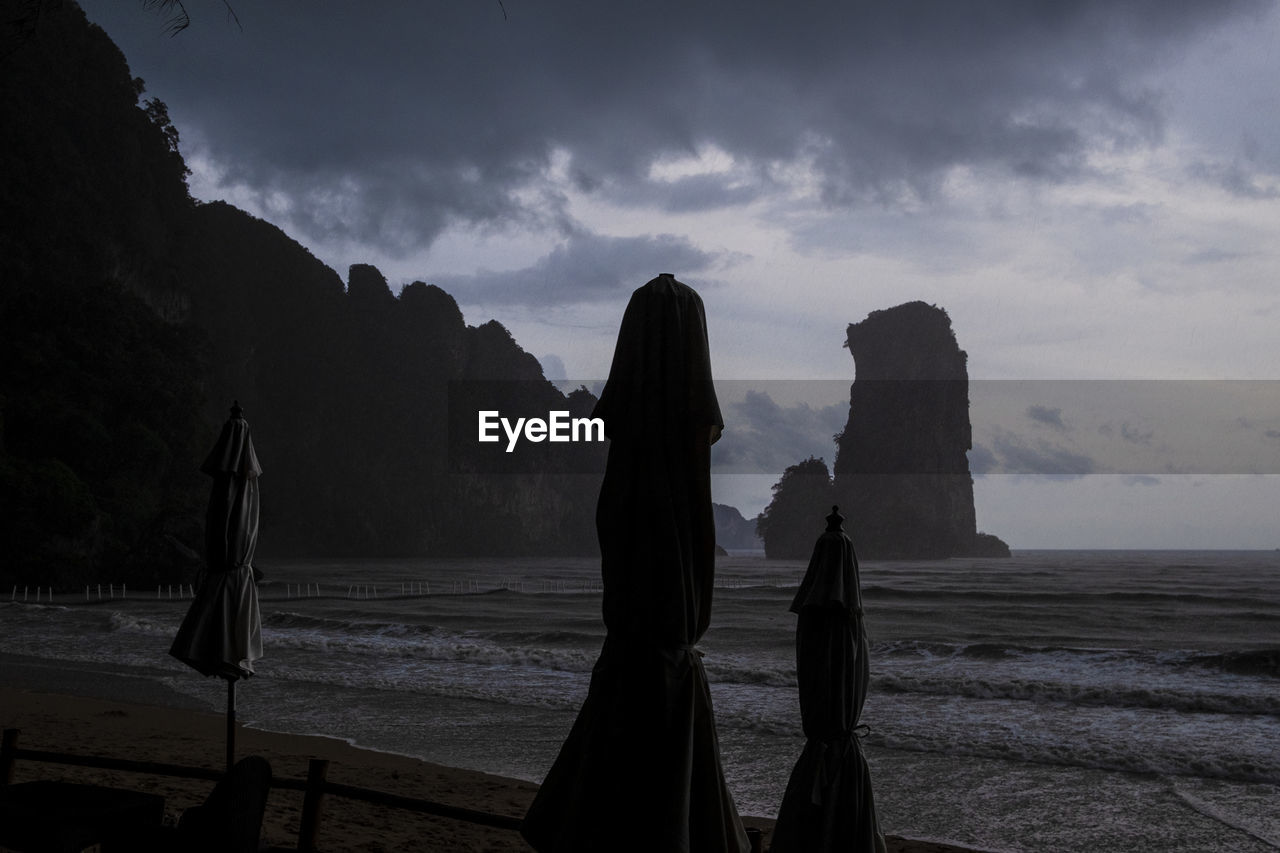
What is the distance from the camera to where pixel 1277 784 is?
9.76 meters

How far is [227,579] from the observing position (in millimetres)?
6770

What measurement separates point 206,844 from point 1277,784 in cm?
1130

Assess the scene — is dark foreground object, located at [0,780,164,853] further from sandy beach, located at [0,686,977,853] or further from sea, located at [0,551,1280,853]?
sea, located at [0,551,1280,853]

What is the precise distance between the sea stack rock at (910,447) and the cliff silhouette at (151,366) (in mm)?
57063

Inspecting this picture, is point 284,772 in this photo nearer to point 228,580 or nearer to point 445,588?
point 228,580

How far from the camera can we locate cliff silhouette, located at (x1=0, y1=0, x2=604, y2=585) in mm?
39906

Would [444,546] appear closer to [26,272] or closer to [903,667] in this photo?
[26,272]

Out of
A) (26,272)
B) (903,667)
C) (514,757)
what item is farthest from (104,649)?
(26,272)

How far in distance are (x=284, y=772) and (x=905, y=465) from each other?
128 metres

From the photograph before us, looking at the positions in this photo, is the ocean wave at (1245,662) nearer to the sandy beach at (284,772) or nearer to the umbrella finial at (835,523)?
the sandy beach at (284,772)

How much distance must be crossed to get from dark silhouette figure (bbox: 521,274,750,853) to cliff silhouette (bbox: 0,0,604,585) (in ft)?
12.4

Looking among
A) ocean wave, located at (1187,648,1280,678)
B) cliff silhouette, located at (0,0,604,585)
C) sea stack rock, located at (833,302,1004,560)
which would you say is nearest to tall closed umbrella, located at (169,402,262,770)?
cliff silhouette, located at (0,0,604,585)

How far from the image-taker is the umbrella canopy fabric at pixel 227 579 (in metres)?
6.58

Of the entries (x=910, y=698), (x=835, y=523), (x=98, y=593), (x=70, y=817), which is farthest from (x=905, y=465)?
(x=70, y=817)
